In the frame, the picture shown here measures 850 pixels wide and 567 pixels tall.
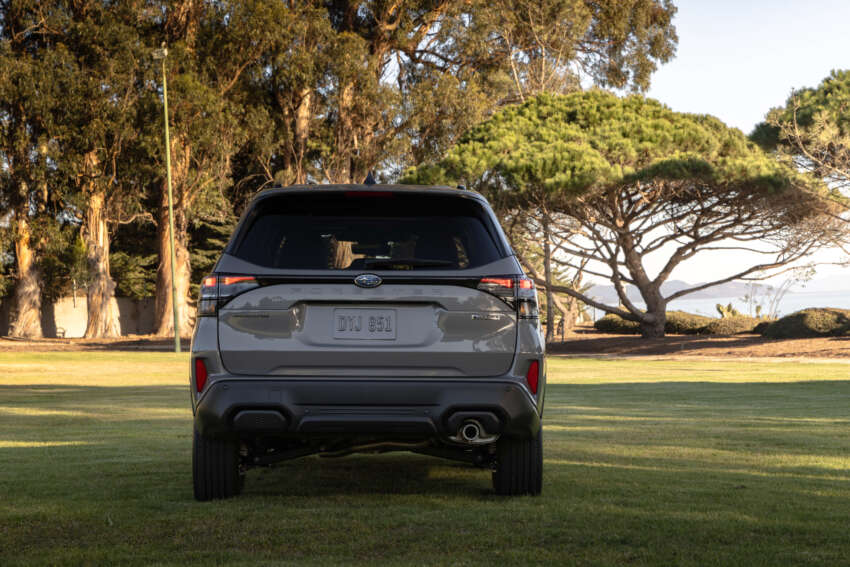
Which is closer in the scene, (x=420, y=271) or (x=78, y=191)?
(x=420, y=271)

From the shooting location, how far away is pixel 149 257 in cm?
5228

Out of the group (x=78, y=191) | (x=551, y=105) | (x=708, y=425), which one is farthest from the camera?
(x=78, y=191)

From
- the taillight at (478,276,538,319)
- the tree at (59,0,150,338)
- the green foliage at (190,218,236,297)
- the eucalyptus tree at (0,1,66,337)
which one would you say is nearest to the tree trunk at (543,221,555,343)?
the green foliage at (190,218,236,297)

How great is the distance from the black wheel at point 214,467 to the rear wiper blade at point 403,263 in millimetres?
1431

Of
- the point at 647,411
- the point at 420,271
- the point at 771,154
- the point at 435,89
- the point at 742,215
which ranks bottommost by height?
the point at 647,411

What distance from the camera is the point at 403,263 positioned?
5.59m

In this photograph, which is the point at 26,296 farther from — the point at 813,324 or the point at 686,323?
the point at 813,324

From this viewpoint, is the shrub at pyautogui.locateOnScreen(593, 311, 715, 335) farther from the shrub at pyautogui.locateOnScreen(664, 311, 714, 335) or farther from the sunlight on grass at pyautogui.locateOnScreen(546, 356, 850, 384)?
the sunlight on grass at pyautogui.locateOnScreen(546, 356, 850, 384)

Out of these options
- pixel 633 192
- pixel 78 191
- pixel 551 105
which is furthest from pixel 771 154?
pixel 78 191

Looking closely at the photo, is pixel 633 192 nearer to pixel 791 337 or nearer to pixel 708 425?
pixel 791 337

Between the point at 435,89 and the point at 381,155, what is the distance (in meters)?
3.61

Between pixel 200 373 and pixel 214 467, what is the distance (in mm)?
833

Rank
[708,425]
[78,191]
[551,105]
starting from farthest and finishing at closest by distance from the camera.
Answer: [78,191] < [551,105] < [708,425]

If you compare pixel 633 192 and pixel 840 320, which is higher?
pixel 633 192
